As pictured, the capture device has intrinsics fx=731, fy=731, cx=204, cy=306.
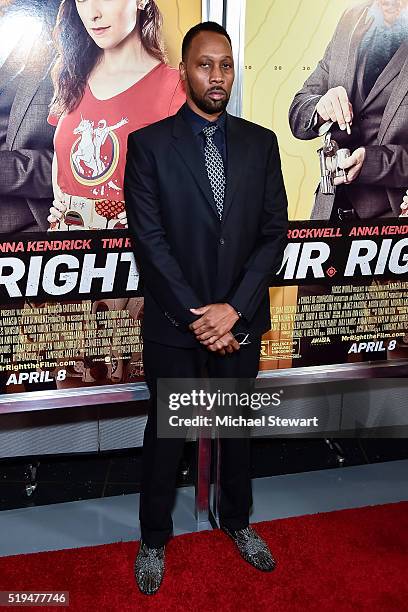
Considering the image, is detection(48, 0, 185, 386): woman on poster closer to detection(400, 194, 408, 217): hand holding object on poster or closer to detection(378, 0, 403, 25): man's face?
detection(378, 0, 403, 25): man's face

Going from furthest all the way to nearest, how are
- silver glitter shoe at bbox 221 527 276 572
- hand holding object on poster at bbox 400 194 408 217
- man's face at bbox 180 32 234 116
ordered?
hand holding object on poster at bbox 400 194 408 217
silver glitter shoe at bbox 221 527 276 572
man's face at bbox 180 32 234 116

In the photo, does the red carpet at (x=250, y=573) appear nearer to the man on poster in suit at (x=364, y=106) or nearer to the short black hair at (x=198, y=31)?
the man on poster in suit at (x=364, y=106)

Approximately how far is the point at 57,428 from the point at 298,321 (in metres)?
1.12

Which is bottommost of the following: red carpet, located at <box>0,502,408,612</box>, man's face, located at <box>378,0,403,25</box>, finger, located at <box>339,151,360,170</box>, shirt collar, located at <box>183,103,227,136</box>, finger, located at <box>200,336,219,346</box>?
red carpet, located at <box>0,502,408,612</box>

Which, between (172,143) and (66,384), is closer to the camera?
(172,143)

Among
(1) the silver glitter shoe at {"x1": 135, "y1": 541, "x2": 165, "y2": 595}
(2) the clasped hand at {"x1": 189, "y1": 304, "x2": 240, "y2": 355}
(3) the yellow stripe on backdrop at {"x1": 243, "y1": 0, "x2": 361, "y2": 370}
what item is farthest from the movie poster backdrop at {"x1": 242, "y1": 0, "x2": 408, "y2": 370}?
(1) the silver glitter shoe at {"x1": 135, "y1": 541, "x2": 165, "y2": 595}

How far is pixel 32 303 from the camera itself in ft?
8.11

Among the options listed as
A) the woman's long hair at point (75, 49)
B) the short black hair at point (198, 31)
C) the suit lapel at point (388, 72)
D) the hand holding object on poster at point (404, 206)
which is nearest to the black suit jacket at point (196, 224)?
the short black hair at point (198, 31)

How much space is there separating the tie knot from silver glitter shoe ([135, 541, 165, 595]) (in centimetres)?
134

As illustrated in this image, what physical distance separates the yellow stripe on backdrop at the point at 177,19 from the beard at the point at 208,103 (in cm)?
31

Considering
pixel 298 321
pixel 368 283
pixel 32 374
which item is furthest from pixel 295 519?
pixel 32 374

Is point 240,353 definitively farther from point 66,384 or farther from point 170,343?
point 66,384

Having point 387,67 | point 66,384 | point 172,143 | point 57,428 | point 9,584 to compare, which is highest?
point 387,67

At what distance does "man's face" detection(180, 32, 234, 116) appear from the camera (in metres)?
2.11
